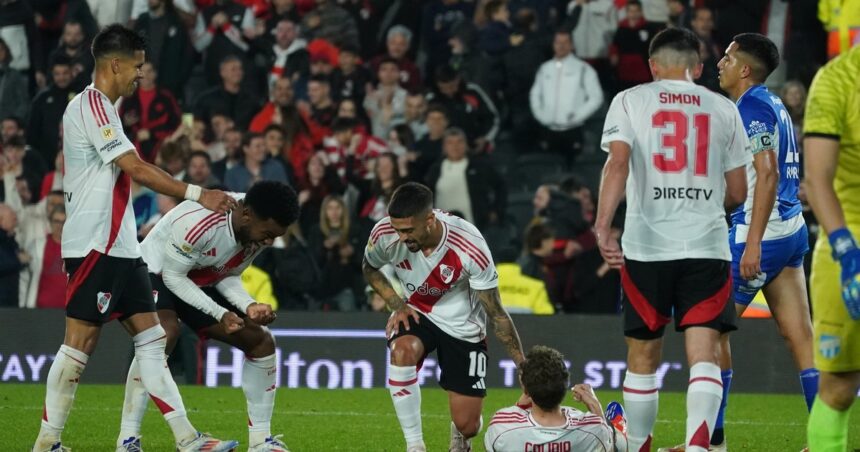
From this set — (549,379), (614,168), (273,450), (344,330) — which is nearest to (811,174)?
(614,168)

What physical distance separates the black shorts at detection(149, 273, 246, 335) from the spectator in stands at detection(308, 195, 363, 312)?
21.5 ft

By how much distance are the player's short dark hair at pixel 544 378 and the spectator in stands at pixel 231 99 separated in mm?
10795

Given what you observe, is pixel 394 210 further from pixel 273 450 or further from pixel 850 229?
pixel 850 229

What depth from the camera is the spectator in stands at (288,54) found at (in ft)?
58.2

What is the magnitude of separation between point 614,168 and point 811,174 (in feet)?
4.14

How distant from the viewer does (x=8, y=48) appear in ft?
60.3

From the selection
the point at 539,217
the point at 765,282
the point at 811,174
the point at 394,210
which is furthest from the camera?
the point at 539,217

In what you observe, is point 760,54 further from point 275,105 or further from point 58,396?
point 275,105

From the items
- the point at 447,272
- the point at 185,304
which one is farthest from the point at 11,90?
the point at 447,272

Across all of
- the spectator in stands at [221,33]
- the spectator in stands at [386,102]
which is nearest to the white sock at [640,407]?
the spectator in stands at [386,102]

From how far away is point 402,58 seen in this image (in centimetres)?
1766

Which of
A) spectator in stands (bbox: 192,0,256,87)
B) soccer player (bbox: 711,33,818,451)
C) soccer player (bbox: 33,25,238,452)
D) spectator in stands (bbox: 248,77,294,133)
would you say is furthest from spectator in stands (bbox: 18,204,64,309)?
soccer player (bbox: 711,33,818,451)

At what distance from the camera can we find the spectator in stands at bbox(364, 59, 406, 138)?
17312mm

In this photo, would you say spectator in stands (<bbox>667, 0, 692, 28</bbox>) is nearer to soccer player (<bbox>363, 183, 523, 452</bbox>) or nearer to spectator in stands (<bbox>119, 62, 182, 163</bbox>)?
spectator in stands (<bbox>119, 62, 182, 163</bbox>)
